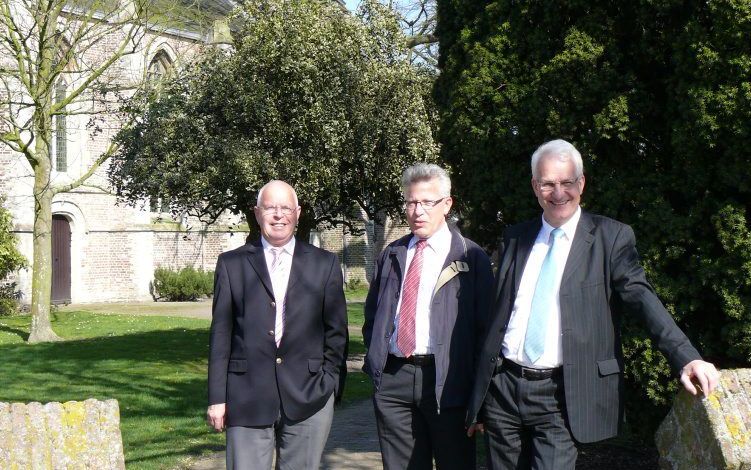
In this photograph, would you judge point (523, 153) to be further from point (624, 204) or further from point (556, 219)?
point (556, 219)

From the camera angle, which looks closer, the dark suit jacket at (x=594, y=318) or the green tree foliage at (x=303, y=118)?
the dark suit jacket at (x=594, y=318)

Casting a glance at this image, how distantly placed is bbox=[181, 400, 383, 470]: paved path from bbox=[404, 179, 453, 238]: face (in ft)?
11.2

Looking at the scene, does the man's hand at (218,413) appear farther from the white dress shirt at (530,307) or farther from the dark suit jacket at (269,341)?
the white dress shirt at (530,307)

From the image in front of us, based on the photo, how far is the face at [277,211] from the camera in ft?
14.3

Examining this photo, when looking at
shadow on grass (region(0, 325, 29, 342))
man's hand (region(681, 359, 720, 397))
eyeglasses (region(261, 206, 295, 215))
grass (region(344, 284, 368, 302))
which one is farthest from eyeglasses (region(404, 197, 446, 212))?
grass (region(344, 284, 368, 302))

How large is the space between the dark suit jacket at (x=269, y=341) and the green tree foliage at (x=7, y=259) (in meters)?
22.8

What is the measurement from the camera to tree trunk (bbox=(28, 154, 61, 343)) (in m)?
18.7

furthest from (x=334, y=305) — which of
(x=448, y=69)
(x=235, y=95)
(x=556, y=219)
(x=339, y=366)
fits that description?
(x=235, y=95)

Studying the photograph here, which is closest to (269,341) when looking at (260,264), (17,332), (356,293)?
(260,264)

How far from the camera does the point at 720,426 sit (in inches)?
142

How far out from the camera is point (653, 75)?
6348mm

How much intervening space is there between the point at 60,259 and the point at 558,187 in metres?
28.2

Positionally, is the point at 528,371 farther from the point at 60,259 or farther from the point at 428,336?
the point at 60,259

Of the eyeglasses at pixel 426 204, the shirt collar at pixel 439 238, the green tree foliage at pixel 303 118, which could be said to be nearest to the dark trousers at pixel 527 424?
the shirt collar at pixel 439 238
